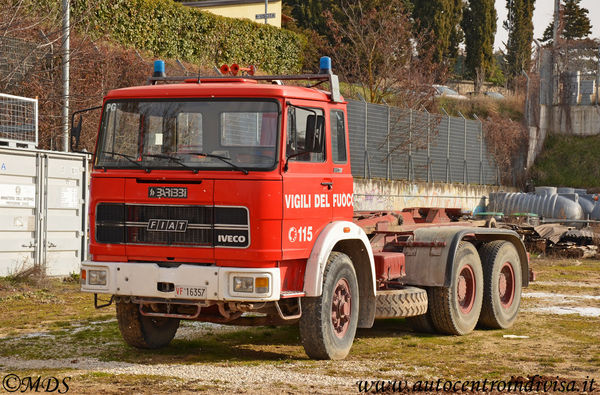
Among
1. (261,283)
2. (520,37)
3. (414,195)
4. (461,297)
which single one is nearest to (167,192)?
(261,283)

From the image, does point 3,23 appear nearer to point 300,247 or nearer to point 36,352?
point 36,352

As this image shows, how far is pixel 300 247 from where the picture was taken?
8.87m

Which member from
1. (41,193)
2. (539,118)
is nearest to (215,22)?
(539,118)

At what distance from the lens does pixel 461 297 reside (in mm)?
11625

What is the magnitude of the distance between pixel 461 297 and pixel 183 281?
4372 mm

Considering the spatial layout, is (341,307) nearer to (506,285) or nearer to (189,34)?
(506,285)

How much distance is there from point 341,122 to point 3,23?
445 inches

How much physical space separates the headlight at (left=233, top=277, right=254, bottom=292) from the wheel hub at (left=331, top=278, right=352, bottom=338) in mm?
1187

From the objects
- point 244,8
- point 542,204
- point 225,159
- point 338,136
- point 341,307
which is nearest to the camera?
point 225,159

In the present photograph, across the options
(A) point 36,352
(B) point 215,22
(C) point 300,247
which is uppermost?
(B) point 215,22

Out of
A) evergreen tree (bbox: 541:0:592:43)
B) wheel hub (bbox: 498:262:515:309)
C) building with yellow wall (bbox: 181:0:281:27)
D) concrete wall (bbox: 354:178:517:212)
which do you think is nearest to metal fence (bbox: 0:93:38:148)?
wheel hub (bbox: 498:262:515:309)

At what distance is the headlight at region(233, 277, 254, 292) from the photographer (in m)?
8.45

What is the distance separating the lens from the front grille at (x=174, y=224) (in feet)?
28.1

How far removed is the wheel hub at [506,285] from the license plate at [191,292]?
17.3ft
